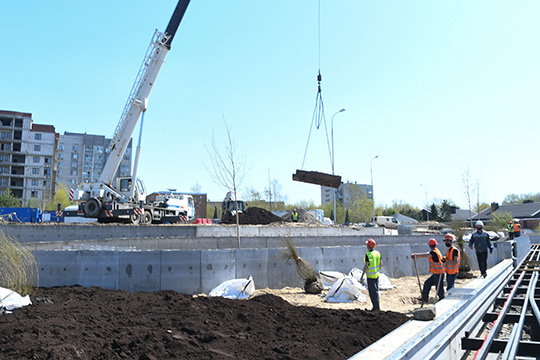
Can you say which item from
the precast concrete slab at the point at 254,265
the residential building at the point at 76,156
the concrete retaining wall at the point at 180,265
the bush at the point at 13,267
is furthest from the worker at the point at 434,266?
the residential building at the point at 76,156

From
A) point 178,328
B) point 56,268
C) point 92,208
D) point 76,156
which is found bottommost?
point 178,328

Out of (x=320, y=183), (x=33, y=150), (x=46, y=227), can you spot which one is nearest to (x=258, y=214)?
(x=46, y=227)

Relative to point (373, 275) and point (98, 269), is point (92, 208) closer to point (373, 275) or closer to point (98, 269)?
point (98, 269)

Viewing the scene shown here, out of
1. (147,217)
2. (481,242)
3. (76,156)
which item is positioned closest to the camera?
(481,242)

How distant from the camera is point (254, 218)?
30641 millimetres

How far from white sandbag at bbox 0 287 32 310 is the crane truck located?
49.5 ft

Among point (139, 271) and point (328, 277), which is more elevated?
point (139, 271)

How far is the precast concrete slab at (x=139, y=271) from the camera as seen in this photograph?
9391mm

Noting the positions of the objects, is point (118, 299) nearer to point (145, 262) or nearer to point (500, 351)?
point (145, 262)

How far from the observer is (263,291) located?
34.0 ft

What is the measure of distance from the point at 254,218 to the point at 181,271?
2102 cm

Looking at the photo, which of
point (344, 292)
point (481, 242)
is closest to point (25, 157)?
point (344, 292)

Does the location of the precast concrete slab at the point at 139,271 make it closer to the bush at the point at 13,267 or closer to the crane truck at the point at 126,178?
the bush at the point at 13,267

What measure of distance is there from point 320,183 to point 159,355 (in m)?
10.1
